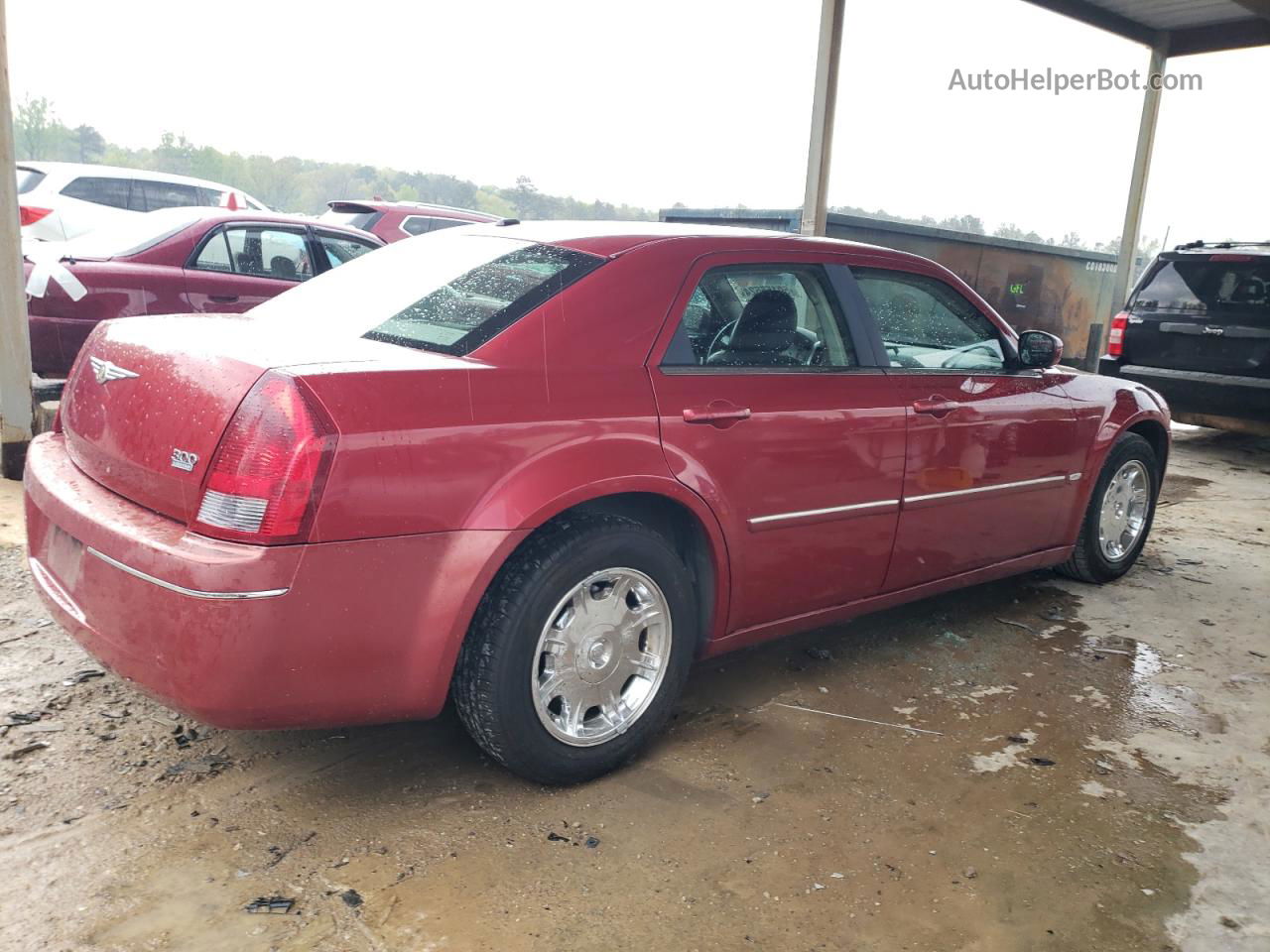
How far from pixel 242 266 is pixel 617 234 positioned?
4.95 metres

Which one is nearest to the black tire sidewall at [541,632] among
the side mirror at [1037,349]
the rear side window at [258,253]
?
the side mirror at [1037,349]

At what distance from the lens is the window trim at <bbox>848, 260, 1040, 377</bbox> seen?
351 cm

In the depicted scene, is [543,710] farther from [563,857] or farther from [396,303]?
[396,303]

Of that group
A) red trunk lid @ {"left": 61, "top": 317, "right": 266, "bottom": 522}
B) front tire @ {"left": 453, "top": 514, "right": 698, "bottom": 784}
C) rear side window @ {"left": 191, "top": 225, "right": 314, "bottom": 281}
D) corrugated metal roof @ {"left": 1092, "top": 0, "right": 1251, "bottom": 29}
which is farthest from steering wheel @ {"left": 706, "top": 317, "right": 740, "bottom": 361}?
corrugated metal roof @ {"left": 1092, "top": 0, "right": 1251, "bottom": 29}

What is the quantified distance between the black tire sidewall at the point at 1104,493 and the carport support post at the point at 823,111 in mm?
3413

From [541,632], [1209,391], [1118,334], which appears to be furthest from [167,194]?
[541,632]

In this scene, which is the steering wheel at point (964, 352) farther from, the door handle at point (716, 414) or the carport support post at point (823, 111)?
the carport support post at point (823, 111)

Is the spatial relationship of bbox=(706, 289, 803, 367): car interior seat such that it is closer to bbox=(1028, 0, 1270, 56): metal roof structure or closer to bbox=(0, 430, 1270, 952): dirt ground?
bbox=(0, 430, 1270, 952): dirt ground

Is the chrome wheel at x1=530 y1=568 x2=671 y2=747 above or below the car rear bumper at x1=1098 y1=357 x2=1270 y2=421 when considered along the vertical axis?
below

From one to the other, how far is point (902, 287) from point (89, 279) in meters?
4.94

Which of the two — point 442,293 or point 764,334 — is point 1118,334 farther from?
point 442,293

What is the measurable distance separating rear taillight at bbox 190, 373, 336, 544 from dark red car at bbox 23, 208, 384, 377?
4.29m

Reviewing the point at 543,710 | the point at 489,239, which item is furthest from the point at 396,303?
the point at 543,710

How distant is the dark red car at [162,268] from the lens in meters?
6.17
